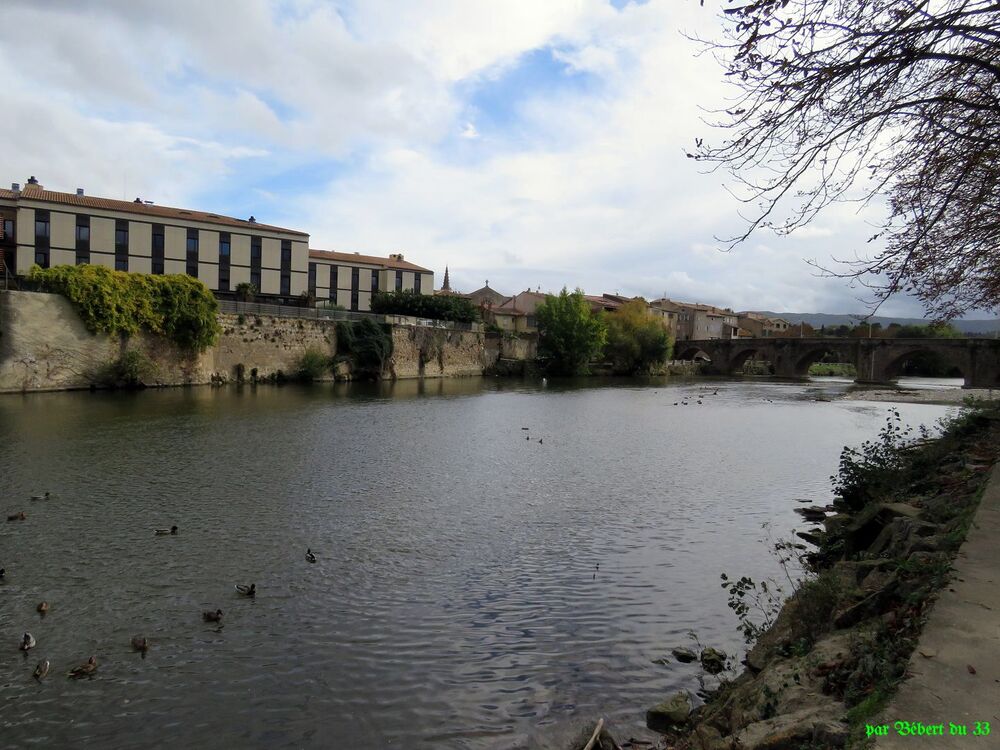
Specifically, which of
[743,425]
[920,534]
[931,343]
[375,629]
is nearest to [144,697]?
[375,629]

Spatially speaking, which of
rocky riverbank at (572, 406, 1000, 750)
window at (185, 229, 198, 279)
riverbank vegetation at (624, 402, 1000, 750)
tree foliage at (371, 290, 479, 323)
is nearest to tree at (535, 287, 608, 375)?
tree foliage at (371, 290, 479, 323)

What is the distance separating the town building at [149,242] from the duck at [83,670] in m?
49.4

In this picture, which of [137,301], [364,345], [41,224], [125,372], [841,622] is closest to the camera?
[841,622]

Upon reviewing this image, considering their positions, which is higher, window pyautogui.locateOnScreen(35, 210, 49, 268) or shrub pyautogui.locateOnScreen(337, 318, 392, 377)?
window pyautogui.locateOnScreen(35, 210, 49, 268)

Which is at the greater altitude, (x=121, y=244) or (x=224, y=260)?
(x=121, y=244)

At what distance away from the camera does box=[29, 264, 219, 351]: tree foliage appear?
3431cm

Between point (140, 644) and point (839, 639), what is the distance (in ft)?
25.1

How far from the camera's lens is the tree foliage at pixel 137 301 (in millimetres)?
34312

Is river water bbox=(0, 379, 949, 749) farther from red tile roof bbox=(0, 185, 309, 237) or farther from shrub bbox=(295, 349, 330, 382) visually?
red tile roof bbox=(0, 185, 309, 237)

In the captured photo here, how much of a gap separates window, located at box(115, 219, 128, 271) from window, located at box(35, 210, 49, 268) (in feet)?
15.4

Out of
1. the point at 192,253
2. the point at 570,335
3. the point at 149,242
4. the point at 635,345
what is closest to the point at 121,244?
the point at 149,242

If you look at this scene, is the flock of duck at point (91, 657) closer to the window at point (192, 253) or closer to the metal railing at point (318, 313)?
the metal railing at point (318, 313)

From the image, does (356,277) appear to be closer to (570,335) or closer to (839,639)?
(570,335)

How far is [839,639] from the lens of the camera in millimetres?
5855
